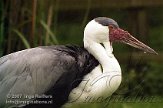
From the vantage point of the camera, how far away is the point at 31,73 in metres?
4.17

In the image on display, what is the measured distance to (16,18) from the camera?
5457mm

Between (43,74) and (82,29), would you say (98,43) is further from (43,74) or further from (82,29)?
(82,29)

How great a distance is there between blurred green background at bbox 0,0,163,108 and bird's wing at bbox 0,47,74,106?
0.27 meters

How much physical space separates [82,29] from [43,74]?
204 centimetres

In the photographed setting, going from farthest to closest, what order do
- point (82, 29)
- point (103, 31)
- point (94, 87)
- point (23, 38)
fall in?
point (82, 29), point (23, 38), point (103, 31), point (94, 87)

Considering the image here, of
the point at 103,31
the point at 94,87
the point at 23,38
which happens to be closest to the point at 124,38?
the point at 103,31

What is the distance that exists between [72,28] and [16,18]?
281 cm

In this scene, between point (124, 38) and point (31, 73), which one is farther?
point (124, 38)

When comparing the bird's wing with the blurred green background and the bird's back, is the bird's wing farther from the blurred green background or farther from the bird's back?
the blurred green background

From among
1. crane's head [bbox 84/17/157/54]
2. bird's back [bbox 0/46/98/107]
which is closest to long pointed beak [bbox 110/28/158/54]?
crane's head [bbox 84/17/157/54]

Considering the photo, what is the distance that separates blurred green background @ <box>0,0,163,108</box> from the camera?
205 inches

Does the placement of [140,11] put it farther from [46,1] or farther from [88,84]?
[88,84]

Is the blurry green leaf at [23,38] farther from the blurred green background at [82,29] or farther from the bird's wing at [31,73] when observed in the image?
the bird's wing at [31,73]

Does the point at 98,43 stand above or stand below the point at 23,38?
above
